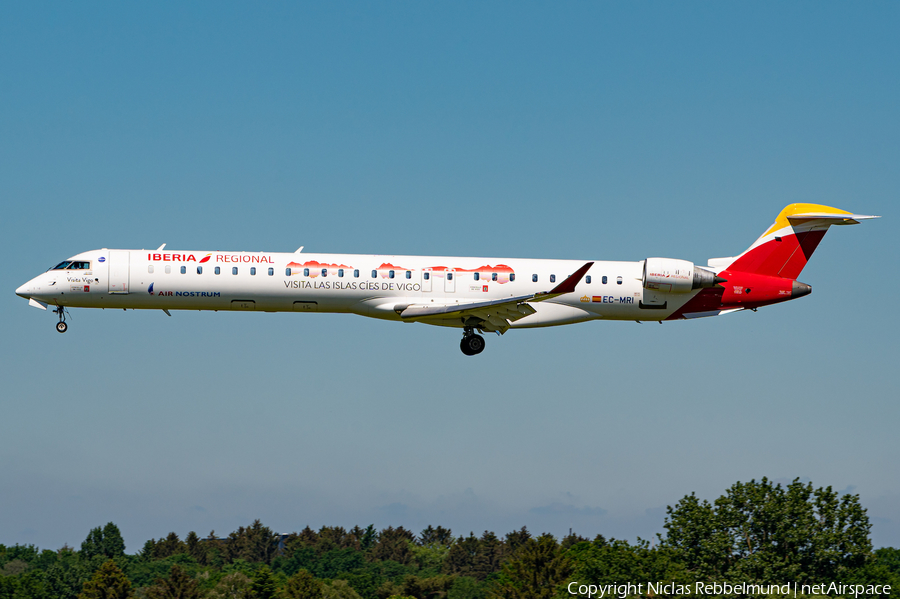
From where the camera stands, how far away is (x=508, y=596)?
96.0 meters

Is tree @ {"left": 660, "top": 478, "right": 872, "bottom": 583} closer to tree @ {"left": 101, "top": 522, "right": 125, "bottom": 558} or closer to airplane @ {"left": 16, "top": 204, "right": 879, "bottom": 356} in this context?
airplane @ {"left": 16, "top": 204, "right": 879, "bottom": 356}

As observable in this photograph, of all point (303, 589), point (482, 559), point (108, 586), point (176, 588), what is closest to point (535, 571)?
point (303, 589)

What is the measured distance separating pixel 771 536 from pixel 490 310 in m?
46.1

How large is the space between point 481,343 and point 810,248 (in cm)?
1364

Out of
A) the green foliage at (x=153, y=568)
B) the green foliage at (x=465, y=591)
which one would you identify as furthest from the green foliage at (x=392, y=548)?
the green foliage at (x=465, y=591)

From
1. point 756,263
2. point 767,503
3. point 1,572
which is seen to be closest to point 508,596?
point 767,503

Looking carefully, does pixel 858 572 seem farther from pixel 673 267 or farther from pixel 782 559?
pixel 673 267

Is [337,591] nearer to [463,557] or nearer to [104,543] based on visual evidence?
[463,557]

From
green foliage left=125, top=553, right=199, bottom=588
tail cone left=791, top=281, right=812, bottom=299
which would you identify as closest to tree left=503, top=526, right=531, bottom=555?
green foliage left=125, top=553, right=199, bottom=588

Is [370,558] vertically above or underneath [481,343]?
underneath

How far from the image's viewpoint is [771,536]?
72.8 meters

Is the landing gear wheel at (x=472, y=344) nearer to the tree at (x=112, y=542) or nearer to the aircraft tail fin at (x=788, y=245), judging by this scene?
the aircraft tail fin at (x=788, y=245)

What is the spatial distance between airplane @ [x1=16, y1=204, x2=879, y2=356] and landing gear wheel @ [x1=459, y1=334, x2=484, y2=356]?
4 centimetres

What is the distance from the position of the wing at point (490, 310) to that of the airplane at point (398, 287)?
0.04 metres
